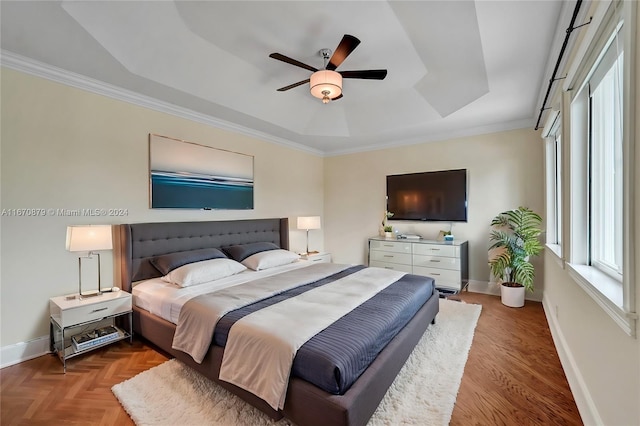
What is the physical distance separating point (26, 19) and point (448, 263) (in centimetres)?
522

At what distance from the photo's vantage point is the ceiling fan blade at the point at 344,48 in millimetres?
2029

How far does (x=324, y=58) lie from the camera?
2.79 m

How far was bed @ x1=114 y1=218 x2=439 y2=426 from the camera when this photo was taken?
1.48 metres

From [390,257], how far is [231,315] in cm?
338

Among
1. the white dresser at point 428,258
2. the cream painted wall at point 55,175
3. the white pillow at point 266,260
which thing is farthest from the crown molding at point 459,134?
the cream painted wall at point 55,175

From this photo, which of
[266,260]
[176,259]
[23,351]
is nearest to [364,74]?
[266,260]

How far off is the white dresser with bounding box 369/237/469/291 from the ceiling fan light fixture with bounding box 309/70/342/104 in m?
2.97

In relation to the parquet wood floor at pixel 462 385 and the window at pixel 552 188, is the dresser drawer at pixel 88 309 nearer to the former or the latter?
the parquet wood floor at pixel 462 385

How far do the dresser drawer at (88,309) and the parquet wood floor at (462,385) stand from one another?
1.23ft

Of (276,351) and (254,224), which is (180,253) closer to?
(254,224)

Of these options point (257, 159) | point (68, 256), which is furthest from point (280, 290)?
point (257, 159)

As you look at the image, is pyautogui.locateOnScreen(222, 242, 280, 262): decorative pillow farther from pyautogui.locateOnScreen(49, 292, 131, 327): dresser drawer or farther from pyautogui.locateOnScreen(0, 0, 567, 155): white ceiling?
pyautogui.locateOnScreen(0, 0, 567, 155): white ceiling

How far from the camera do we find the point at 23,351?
2.51 m

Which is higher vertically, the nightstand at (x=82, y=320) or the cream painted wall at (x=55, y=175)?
the cream painted wall at (x=55, y=175)
